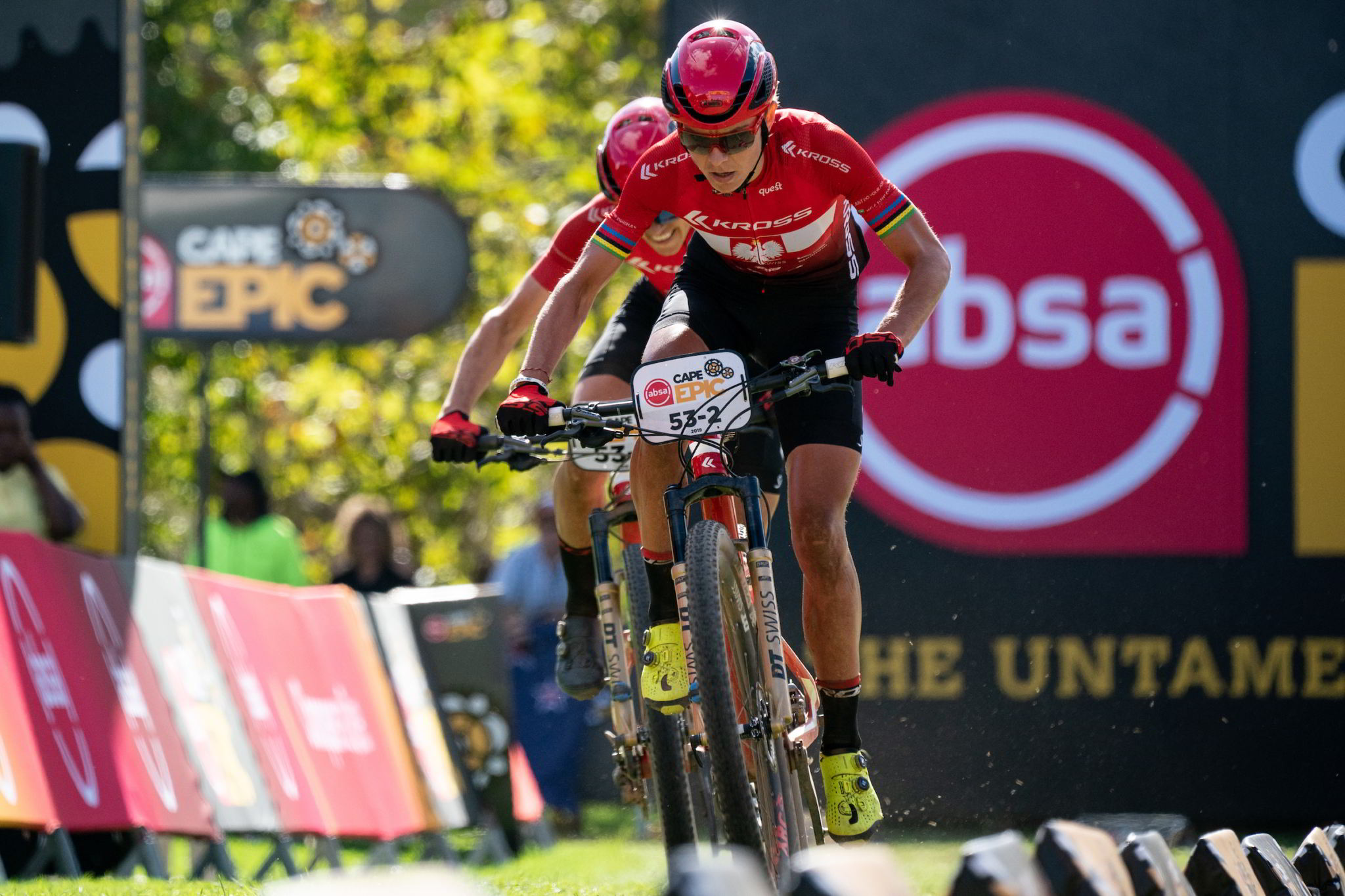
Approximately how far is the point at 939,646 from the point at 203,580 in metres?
3.65

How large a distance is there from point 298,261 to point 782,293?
21.4 feet

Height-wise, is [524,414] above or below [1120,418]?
above

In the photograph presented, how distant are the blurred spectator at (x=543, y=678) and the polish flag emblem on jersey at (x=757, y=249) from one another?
20.9 feet

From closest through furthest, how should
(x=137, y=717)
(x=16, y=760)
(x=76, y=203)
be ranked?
(x=16, y=760)
(x=137, y=717)
(x=76, y=203)

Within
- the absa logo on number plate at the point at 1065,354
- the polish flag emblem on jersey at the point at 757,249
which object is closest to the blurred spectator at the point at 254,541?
the absa logo on number plate at the point at 1065,354

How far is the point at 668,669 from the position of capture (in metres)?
→ 5.55

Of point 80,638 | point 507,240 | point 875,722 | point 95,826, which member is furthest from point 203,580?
point 507,240

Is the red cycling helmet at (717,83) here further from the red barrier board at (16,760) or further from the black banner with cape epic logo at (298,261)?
the black banner with cape epic logo at (298,261)

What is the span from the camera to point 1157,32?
1015cm

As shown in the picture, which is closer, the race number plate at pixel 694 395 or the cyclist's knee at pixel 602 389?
the race number plate at pixel 694 395

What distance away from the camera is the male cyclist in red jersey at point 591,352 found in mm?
6176

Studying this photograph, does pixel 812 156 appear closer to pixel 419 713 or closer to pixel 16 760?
pixel 16 760

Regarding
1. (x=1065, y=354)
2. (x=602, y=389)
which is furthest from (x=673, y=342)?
(x=1065, y=354)

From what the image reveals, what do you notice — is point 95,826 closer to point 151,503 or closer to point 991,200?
point 991,200
